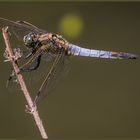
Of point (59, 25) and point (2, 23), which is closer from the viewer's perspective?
point (2, 23)

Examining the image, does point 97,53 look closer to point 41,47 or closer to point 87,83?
point 41,47

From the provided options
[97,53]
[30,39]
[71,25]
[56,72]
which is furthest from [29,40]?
[71,25]

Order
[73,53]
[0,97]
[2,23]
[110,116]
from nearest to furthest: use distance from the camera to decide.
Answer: [2,23] < [73,53] < [0,97] < [110,116]

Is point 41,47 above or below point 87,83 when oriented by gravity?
above

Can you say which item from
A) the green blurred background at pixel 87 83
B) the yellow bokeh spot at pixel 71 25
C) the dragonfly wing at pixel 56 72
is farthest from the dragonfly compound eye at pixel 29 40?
the yellow bokeh spot at pixel 71 25

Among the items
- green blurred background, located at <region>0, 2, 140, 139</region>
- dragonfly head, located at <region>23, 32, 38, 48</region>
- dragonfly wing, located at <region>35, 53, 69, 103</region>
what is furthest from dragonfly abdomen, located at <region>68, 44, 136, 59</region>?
green blurred background, located at <region>0, 2, 140, 139</region>

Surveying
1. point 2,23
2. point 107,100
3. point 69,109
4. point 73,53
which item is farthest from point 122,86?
point 2,23

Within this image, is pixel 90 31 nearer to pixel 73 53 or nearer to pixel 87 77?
pixel 87 77
